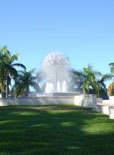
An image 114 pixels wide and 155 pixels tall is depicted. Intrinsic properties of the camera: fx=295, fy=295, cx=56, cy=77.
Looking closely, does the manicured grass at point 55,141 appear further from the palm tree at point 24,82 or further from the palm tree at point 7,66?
the palm tree at point 24,82

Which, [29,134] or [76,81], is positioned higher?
[76,81]

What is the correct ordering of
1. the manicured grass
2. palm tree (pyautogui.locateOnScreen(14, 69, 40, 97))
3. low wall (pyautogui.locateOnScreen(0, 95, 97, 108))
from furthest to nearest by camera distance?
palm tree (pyautogui.locateOnScreen(14, 69, 40, 97))
low wall (pyautogui.locateOnScreen(0, 95, 97, 108))
the manicured grass

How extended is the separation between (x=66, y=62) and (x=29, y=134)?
136 feet

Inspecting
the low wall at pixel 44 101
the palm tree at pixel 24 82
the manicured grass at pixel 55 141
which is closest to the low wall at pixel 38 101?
the low wall at pixel 44 101

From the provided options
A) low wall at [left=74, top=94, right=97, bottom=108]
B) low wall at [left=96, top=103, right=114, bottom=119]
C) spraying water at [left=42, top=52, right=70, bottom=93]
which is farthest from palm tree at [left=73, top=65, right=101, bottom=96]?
low wall at [left=96, top=103, right=114, bottom=119]

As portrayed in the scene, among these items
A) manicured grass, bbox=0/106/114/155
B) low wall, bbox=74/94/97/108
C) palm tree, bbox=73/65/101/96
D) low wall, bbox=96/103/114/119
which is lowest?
manicured grass, bbox=0/106/114/155

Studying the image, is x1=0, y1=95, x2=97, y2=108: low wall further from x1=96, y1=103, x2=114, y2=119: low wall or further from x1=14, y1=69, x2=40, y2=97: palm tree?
x1=14, y1=69, x2=40, y2=97: palm tree

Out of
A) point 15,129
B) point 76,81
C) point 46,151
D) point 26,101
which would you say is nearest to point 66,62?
point 76,81

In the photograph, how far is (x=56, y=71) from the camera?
51656mm

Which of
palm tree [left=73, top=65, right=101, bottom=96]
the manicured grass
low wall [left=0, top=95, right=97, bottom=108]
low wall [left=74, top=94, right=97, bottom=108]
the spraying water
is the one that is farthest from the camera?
the spraying water

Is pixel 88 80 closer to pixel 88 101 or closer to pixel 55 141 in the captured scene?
pixel 88 101

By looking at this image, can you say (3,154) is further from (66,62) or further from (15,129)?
(66,62)

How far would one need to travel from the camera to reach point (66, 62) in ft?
171

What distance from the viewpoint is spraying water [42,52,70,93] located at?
168ft
